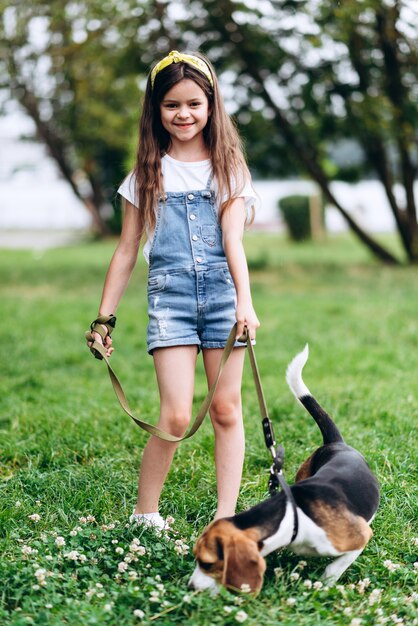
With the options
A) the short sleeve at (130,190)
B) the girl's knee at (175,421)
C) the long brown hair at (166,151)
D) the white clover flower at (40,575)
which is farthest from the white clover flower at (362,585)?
the short sleeve at (130,190)

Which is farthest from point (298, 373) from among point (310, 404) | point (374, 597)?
point (374, 597)

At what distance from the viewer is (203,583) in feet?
8.17

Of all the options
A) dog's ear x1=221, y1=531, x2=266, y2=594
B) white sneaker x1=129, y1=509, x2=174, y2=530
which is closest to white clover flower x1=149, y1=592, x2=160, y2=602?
dog's ear x1=221, y1=531, x2=266, y2=594

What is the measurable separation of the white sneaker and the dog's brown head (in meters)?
0.59

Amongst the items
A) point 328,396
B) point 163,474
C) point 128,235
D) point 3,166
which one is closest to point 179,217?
point 128,235

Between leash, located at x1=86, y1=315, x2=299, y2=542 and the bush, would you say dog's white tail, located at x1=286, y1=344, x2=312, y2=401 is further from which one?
the bush

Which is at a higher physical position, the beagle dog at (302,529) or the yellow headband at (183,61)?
the yellow headband at (183,61)

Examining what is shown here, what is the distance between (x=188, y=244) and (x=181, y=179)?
0.85ft

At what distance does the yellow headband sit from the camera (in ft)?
9.78

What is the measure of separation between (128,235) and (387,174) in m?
9.36

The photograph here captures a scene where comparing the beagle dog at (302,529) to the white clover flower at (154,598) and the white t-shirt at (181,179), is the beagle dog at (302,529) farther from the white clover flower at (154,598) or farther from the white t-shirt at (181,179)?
the white t-shirt at (181,179)

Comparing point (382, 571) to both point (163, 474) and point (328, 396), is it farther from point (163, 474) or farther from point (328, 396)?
point (328, 396)

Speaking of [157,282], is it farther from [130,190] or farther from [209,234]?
[130,190]

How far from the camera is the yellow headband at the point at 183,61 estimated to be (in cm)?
298
